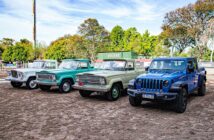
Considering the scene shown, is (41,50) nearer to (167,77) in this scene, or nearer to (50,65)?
(50,65)

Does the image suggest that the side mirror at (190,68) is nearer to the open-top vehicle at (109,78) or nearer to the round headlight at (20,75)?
the open-top vehicle at (109,78)

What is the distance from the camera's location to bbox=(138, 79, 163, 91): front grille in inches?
278

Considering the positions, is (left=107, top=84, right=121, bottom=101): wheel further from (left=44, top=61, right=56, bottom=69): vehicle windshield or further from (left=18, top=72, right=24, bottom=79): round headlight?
(left=18, top=72, right=24, bottom=79): round headlight

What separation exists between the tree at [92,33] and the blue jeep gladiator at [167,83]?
43.7m

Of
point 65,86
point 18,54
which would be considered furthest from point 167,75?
point 18,54

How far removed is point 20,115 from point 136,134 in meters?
4.11

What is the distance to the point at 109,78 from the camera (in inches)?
346

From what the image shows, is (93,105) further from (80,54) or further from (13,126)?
(80,54)

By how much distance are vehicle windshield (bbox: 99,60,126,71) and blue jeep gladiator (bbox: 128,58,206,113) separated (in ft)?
5.57

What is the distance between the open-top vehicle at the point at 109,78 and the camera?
8.74m

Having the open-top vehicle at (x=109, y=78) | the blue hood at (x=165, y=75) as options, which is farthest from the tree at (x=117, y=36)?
the blue hood at (x=165, y=75)

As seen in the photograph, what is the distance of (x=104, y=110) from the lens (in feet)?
25.0

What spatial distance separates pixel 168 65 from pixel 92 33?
4522 centimetres

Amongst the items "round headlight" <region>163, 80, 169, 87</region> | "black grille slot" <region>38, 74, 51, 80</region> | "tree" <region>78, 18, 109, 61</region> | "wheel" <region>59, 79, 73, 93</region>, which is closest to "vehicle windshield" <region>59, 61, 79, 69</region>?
"wheel" <region>59, 79, 73, 93</region>
